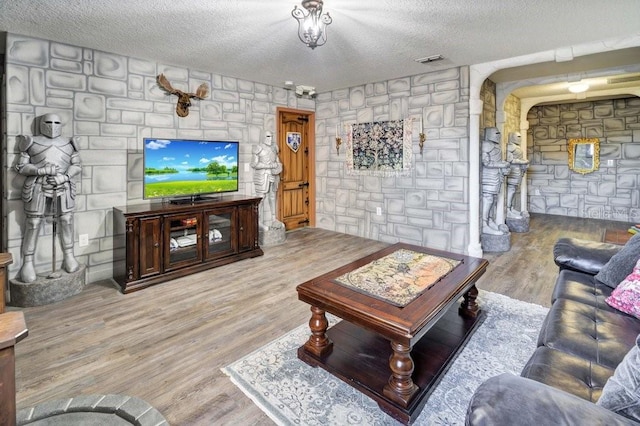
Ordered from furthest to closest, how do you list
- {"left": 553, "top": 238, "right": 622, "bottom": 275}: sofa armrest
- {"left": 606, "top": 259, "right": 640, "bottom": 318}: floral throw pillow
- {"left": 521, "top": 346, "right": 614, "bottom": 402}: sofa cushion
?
1. {"left": 553, "top": 238, "right": 622, "bottom": 275}: sofa armrest
2. {"left": 606, "top": 259, "right": 640, "bottom": 318}: floral throw pillow
3. {"left": 521, "top": 346, "right": 614, "bottom": 402}: sofa cushion

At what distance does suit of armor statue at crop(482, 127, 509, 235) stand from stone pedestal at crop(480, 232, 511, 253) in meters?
0.06

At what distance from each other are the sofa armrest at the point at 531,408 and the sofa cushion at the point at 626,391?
2.8 inches

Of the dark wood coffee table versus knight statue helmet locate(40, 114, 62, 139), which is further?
knight statue helmet locate(40, 114, 62, 139)

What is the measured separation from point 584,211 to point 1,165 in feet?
30.3

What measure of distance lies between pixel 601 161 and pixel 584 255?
5818 mm

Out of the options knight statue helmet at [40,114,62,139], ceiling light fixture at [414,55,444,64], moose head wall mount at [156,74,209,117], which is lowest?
knight statue helmet at [40,114,62,139]

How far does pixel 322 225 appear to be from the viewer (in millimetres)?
6027

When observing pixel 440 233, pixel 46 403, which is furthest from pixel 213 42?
pixel 440 233

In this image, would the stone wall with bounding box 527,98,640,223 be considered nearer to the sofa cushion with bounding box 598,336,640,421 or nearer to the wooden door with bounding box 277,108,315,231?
the wooden door with bounding box 277,108,315,231

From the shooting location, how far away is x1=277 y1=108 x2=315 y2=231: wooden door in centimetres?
559

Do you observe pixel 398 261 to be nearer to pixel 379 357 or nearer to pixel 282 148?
pixel 379 357

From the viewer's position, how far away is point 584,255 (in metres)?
2.35

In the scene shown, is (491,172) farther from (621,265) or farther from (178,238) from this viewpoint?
(178,238)

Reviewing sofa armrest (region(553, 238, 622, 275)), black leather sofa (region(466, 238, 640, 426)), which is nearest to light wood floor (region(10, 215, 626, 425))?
sofa armrest (region(553, 238, 622, 275))
